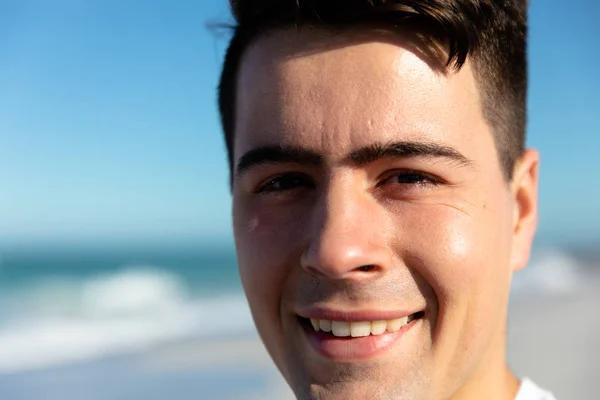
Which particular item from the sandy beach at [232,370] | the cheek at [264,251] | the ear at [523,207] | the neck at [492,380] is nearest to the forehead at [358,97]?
the cheek at [264,251]

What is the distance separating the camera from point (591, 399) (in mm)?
6738

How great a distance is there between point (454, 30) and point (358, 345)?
1.11m

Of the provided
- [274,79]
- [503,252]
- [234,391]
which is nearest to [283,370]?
[503,252]

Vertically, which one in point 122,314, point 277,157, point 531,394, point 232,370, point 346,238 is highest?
point 122,314

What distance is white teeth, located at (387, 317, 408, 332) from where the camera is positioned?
213cm

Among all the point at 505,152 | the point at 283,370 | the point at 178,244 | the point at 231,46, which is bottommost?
the point at 283,370

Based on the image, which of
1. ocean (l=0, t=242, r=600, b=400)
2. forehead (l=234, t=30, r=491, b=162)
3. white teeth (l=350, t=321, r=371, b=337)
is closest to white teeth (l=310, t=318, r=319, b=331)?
white teeth (l=350, t=321, r=371, b=337)

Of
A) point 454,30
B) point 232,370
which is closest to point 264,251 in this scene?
point 454,30

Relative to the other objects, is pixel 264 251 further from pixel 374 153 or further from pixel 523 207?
pixel 523 207

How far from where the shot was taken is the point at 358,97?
207 centimetres

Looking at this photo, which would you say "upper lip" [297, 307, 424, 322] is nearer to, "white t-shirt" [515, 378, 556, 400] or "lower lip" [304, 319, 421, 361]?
"lower lip" [304, 319, 421, 361]

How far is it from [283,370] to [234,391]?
6.40 metres

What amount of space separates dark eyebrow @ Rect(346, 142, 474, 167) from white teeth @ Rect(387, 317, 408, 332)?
0.54 metres

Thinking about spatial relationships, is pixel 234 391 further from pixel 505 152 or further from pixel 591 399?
pixel 505 152
